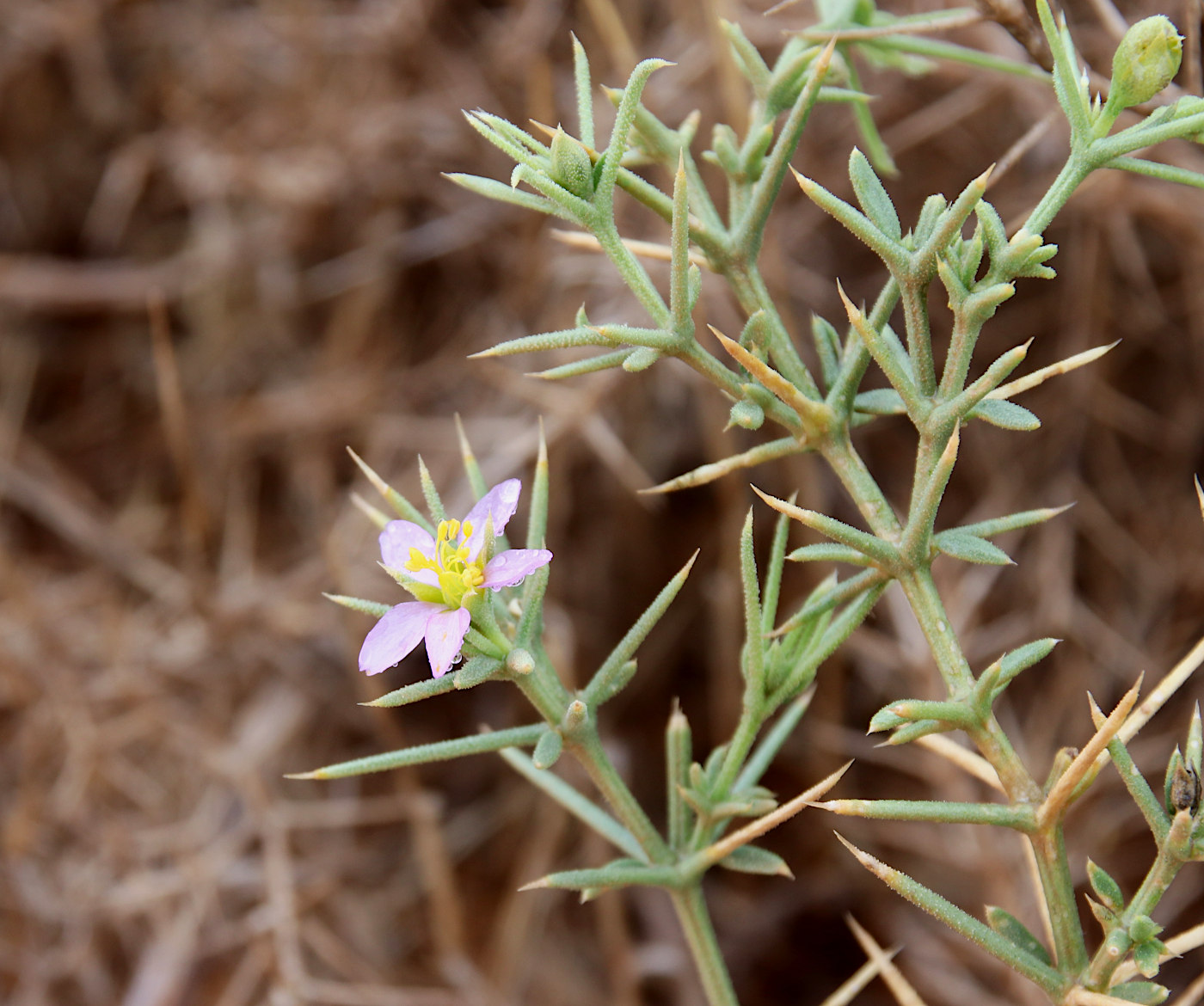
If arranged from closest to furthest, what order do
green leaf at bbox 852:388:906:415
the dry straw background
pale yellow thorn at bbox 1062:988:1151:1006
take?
pale yellow thorn at bbox 1062:988:1151:1006 < green leaf at bbox 852:388:906:415 < the dry straw background

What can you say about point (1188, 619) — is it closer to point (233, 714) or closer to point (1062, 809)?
point (1062, 809)

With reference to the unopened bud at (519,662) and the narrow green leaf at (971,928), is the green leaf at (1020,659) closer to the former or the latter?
the narrow green leaf at (971,928)

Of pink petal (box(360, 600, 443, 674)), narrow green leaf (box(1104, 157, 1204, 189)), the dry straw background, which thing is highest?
narrow green leaf (box(1104, 157, 1204, 189))

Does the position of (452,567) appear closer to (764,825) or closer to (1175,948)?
(764,825)

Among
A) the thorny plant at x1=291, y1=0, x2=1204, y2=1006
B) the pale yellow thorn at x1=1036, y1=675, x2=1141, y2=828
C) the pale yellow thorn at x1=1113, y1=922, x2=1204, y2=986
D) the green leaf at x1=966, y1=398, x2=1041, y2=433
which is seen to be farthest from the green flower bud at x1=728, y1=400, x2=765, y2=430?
the pale yellow thorn at x1=1113, y1=922, x2=1204, y2=986

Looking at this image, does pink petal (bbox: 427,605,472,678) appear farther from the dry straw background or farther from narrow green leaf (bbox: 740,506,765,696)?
the dry straw background

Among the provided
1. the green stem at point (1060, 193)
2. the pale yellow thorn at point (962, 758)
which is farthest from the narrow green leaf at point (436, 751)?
the green stem at point (1060, 193)
